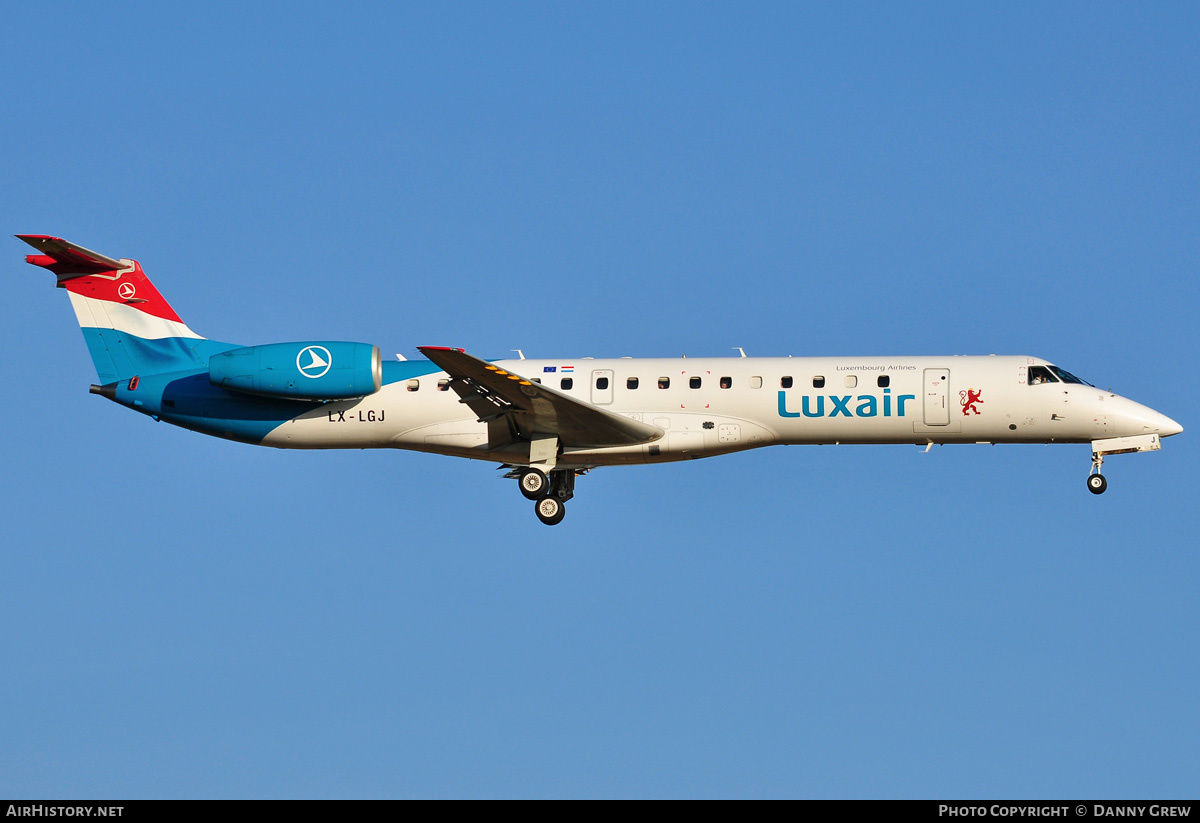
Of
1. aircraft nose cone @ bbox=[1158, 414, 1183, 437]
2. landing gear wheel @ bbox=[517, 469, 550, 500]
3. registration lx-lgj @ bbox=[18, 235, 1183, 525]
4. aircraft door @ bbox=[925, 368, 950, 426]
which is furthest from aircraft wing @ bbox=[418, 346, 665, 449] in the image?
aircraft nose cone @ bbox=[1158, 414, 1183, 437]

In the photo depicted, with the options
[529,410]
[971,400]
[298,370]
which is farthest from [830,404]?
[298,370]

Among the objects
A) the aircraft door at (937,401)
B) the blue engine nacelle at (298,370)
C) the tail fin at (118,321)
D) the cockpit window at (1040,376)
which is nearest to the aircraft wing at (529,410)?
the blue engine nacelle at (298,370)

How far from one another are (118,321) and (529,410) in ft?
33.2

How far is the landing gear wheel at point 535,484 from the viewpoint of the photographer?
29.4 meters

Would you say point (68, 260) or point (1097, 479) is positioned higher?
point (68, 260)

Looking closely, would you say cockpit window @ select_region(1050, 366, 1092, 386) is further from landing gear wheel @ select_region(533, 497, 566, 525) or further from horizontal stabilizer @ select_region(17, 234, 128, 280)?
horizontal stabilizer @ select_region(17, 234, 128, 280)

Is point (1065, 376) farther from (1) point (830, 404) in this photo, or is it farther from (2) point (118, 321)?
(2) point (118, 321)

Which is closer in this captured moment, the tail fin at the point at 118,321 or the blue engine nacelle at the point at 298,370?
the blue engine nacelle at the point at 298,370

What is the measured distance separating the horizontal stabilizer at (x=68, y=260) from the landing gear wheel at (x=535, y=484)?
10.7m

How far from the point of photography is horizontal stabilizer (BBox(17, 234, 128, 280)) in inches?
1200

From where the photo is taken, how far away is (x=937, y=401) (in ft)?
93.6

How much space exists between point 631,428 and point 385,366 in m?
6.03

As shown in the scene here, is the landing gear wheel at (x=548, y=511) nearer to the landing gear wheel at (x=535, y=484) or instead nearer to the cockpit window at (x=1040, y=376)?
the landing gear wheel at (x=535, y=484)
